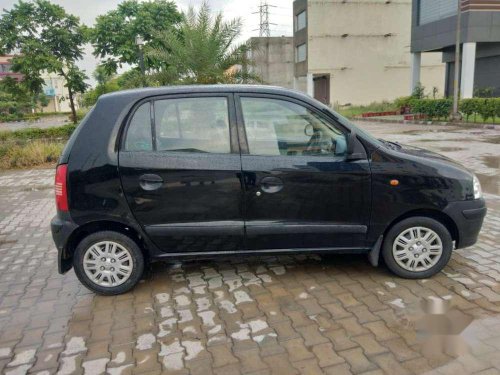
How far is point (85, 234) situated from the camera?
12.3 feet

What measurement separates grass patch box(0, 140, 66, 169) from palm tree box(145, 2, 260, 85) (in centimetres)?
443

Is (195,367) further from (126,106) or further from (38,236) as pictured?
(38,236)

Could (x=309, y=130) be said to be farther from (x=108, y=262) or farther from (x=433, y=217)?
(x=108, y=262)

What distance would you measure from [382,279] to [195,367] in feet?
6.47

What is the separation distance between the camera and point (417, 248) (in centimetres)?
379

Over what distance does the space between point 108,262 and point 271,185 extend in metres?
1.60

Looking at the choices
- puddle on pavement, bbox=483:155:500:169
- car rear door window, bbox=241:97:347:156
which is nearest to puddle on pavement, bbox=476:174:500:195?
puddle on pavement, bbox=483:155:500:169

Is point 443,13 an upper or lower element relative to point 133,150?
upper

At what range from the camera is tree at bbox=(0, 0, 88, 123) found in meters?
17.6

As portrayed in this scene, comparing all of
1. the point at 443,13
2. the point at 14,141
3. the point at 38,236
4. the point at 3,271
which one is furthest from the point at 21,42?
the point at 443,13

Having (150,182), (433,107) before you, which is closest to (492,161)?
(150,182)

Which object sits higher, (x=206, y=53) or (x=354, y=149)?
(x=206, y=53)

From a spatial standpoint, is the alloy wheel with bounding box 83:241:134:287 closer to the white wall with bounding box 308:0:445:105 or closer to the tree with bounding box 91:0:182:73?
the tree with bounding box 91:0:182:73

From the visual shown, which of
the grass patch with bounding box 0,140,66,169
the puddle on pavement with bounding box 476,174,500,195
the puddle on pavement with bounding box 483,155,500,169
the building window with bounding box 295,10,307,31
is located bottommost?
the puddle on pavement with bounding box 476,174,500,195
